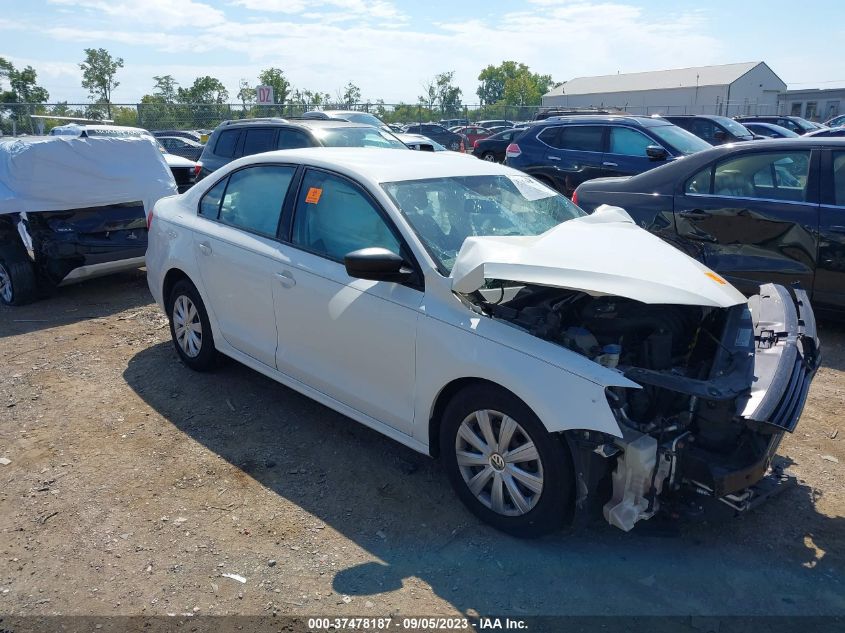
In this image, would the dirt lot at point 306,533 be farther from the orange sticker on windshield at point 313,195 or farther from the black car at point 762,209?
the orange sticker on windshield at point 313,195

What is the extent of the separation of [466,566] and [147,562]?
1.48m

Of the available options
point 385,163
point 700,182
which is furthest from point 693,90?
point 385,163

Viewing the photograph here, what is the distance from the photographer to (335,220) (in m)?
4.00

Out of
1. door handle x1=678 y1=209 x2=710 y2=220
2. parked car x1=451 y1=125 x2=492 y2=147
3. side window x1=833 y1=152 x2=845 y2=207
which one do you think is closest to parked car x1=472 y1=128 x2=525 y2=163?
parked car x1=451 y1=125 x2=492 y2=147

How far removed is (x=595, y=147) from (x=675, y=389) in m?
8.88

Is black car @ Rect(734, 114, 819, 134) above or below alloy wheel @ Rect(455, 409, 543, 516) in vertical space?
above

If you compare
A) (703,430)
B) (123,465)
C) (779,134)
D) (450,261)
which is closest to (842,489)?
(703,430)

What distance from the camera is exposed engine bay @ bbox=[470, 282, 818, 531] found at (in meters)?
2.79

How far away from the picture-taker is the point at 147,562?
10.3ft

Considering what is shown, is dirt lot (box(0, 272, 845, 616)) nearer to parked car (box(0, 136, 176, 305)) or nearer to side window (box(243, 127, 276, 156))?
parked car (box(0, 136, 176, 305))

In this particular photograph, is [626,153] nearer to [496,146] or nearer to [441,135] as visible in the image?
[496,146]

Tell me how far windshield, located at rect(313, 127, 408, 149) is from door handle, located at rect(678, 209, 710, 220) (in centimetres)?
499

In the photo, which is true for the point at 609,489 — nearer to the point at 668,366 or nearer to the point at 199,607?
the point at 668,366

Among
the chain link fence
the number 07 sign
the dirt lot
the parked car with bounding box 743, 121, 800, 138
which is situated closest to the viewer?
the dirt lot
